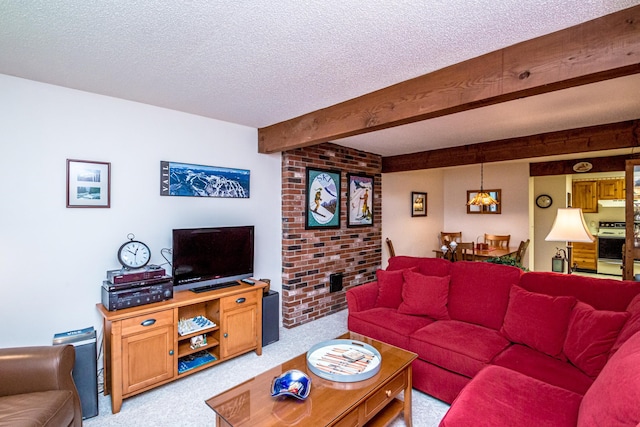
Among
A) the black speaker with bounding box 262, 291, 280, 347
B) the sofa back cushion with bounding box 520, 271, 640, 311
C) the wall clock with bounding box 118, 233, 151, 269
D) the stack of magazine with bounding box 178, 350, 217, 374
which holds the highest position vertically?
the wall clock with bounding box 118, 233, 151, 269

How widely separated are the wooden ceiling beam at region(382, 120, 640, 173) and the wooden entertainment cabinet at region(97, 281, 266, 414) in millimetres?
3110

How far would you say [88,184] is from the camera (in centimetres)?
242

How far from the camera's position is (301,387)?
156cm

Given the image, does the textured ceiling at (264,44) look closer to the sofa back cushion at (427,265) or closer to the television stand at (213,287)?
the sofa back cushion at (427,265)

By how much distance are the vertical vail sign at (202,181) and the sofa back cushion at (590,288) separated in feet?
9.12

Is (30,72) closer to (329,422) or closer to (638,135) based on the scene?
(329,422)

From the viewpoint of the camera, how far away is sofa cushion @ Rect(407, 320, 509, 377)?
2080mm

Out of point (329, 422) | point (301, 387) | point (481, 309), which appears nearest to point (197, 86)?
point (301, 387)

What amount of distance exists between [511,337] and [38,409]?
2.88 meters

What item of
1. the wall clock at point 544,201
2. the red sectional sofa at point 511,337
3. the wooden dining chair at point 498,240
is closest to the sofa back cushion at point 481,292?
the red sectional sofa at point 511,337

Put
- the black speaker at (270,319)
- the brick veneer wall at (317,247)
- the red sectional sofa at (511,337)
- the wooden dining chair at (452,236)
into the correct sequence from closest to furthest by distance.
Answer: the red sectional sofa at (511,337)
the black speaker at (270,319)
the brick veneer wall at (317,247)
the wooden dining chair at (452,236)

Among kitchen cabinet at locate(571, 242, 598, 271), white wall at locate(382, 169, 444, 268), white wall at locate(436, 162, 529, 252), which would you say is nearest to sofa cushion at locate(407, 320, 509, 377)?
white wall at locate(382, 169, 444, 268)

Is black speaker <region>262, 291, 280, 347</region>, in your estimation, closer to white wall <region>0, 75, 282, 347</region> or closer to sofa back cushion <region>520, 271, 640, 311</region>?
white wall <region>0, 75, 282, 347</region>

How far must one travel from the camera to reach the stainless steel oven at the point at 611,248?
632 centimetres
